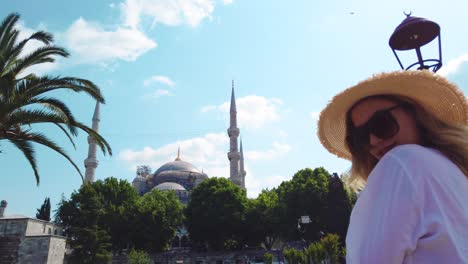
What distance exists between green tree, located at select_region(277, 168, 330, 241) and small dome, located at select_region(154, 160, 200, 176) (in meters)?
32.6

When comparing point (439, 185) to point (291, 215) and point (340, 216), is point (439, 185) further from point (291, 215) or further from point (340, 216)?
point (291, 215)

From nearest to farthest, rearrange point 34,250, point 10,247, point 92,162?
point 34,250 → point 10,247 → point 92,162

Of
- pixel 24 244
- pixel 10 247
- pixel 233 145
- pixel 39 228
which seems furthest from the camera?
pixel 233 145

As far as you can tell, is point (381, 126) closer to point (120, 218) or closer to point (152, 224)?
point (152, 224)

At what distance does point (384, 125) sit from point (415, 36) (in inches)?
209

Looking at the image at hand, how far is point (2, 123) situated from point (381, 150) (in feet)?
25.7

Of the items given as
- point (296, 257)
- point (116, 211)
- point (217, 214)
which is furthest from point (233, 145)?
point (296, 257)

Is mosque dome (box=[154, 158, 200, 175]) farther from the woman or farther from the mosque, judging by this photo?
the woman

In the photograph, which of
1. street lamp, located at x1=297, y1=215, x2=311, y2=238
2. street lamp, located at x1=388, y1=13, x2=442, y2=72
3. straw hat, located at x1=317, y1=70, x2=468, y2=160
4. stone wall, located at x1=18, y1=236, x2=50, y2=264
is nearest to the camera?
straw hat, located at x1=317, y1=70, x2=468, y2=160

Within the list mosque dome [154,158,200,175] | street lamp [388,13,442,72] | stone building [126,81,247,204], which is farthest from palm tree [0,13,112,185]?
mosque dome [154,158,200,175]

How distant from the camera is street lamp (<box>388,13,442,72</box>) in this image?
5.69 metres

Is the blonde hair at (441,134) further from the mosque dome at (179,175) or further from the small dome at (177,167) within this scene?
the small dome at (177,167)

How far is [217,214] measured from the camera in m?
37.0

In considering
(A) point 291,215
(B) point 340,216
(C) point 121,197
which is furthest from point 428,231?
(C) point 121,197
